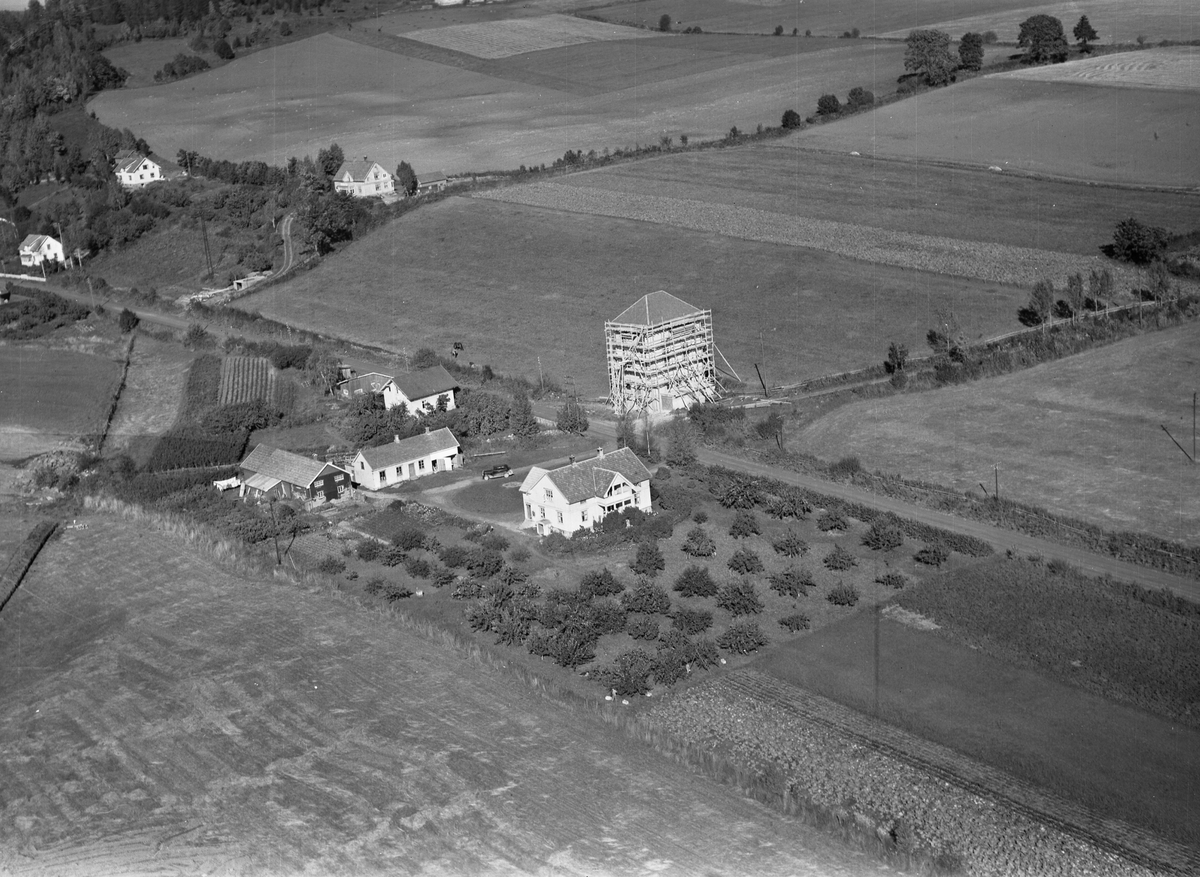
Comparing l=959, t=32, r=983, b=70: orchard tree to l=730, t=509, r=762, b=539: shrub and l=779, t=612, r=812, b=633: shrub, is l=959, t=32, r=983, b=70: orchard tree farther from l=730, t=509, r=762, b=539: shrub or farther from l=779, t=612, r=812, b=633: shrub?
l=779, t=612, r=812, b=633: shrub

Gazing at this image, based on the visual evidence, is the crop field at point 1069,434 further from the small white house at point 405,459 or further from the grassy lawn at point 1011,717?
the small white house at point 405,459

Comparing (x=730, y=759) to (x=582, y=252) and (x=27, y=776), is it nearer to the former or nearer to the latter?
(x=27, y=776)

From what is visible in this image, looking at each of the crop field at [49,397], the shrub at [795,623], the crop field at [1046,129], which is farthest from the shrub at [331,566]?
the crop field at [1046,129]

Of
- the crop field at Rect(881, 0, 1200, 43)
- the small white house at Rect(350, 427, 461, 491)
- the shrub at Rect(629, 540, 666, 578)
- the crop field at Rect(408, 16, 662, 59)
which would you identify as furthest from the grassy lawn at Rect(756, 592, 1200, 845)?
the crop field at Rect(408, 16, 662, 59)

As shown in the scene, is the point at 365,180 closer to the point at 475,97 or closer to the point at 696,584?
the point at 475,97

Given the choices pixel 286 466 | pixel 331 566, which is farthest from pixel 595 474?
pixel 286 466

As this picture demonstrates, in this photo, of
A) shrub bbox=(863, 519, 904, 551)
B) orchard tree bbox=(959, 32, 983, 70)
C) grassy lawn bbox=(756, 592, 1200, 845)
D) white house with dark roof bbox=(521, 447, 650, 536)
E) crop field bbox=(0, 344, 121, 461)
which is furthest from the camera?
orchard tree bbox=(959, 32, 983, 70)
